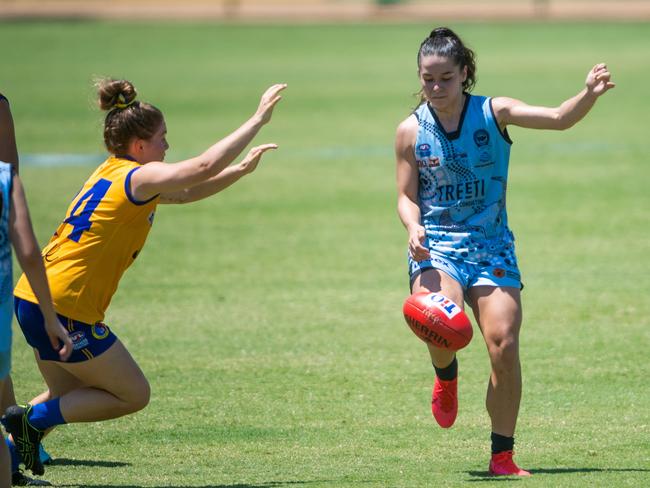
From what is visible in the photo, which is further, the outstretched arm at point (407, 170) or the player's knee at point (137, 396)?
the outstretched arm at point (407, 170)

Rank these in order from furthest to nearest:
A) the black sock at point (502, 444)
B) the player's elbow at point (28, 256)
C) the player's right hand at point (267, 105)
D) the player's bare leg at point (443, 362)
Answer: the player's bare leg at point (443, 362), the black sock at point (502, 444), the player's right hand at point (267, 105), the player's elbow at point (28, 256)

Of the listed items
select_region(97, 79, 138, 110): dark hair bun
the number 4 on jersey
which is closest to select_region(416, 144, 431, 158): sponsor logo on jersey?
select_region(97, 79, 138, 110): dark hair bun

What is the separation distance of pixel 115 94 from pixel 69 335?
127 centimetres

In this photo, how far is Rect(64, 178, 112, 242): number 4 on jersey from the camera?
595 cm

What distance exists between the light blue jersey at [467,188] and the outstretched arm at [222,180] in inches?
34.1

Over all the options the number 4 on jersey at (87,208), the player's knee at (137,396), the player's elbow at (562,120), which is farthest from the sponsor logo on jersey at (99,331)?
the player's elbow at (562,120)

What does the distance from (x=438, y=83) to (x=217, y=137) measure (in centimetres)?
1469

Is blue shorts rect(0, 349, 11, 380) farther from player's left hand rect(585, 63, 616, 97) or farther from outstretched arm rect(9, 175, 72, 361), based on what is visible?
player's left hand rect(585, 63, 616, 97)

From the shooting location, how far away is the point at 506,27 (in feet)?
138

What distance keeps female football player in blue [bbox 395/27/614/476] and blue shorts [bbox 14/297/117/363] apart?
167 cm

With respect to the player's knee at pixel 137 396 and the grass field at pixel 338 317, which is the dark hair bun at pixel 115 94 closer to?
the grass field at pixel 338 317

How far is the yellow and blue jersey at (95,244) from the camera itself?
232 inches

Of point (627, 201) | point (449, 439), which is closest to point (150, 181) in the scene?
point (449, 439)

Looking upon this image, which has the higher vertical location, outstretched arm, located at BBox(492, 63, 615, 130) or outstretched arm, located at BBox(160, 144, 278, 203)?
outstretched arm, located at BBox(492, 63, 615, 130)
